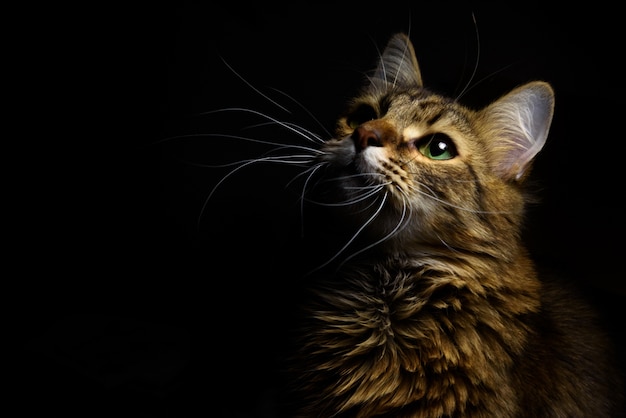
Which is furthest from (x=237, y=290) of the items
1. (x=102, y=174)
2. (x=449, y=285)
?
(x=449, y=285)

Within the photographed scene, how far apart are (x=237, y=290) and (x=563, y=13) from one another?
122 cm

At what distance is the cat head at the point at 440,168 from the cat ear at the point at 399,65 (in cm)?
16

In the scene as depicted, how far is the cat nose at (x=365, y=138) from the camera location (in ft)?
2.52

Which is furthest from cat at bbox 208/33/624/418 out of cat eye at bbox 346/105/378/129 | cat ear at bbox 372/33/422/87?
cat ear at bbox 372/33/422/87

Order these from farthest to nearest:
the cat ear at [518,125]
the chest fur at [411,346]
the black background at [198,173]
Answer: the black background at [198,173], the cat ear at [518,125], the chest fur at [411,346]

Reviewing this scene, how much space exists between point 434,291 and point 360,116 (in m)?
0.50

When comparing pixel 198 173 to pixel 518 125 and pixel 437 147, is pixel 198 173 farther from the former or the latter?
pixel 518 125

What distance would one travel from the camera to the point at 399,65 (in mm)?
1119

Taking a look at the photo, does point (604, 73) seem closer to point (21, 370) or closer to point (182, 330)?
point (182, 330)

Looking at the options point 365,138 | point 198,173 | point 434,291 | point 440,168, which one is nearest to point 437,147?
point 440,168

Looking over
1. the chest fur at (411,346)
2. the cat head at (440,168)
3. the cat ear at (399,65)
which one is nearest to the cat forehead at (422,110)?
the cat head at (440,168)

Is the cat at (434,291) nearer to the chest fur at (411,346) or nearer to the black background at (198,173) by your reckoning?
the chest fur at (411,346)

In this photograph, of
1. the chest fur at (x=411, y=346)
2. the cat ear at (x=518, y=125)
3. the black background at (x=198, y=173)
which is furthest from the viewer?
the black background at (x=198, y=173)

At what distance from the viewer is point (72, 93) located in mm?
1094
